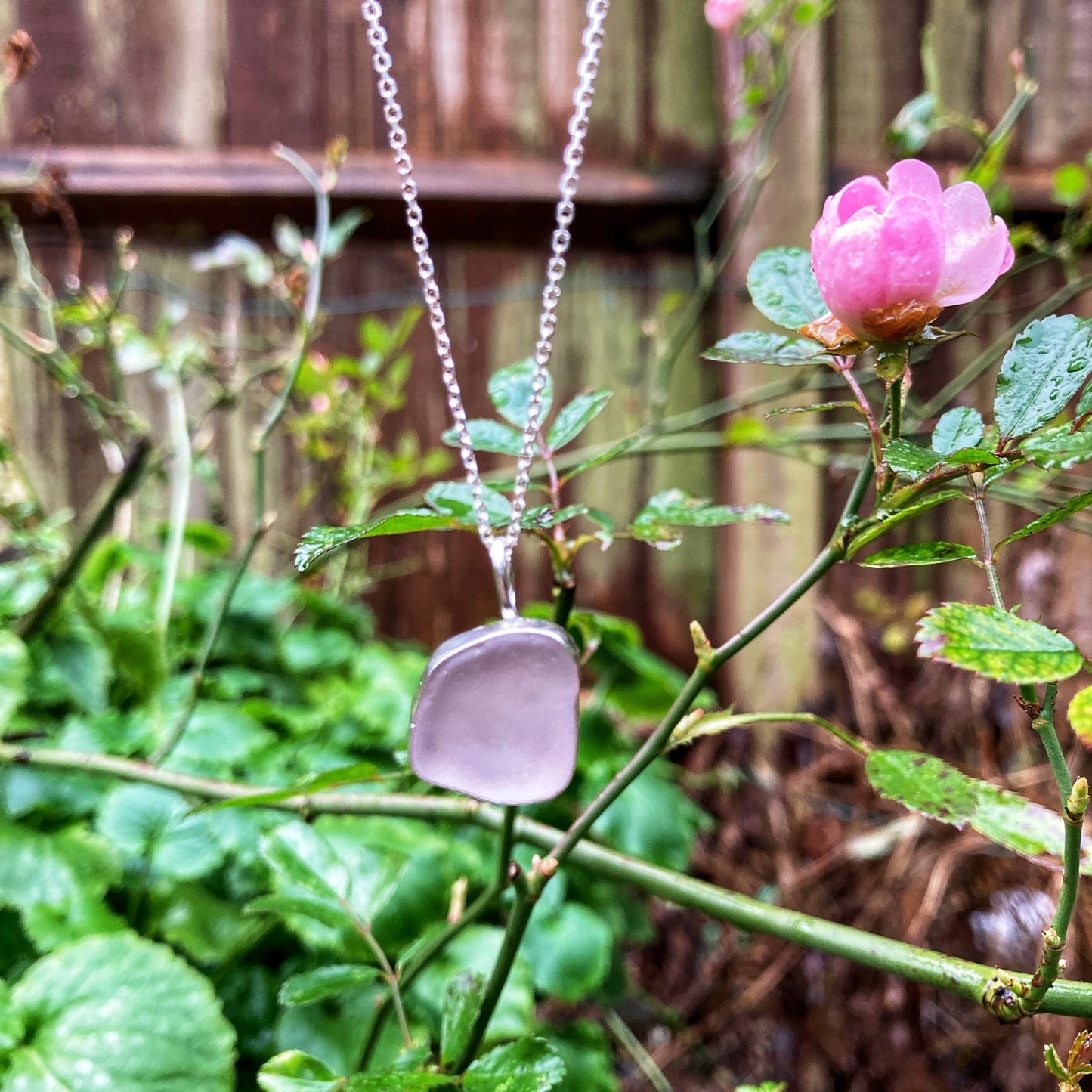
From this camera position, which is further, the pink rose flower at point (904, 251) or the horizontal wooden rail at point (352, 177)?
the horizontal wooden rail at point (352, 177)

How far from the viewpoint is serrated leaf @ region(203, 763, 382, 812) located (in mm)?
368

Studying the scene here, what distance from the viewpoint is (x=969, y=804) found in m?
0.29

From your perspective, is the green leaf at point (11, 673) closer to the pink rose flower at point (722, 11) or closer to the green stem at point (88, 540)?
the green stem at point (88, 540)

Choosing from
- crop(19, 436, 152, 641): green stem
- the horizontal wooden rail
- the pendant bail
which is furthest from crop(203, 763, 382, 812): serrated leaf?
the horizontal wooden rail

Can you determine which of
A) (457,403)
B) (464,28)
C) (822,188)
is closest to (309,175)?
(457,403)

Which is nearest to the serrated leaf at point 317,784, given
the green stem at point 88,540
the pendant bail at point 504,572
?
the pendant bail at point 504,572

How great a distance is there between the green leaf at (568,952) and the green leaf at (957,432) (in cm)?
59

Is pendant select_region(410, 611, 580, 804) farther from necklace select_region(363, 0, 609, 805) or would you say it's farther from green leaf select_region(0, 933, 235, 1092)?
green leaf select_region(0, 933, 235, 1092)

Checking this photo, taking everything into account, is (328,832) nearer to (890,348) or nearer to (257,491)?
(257,491)

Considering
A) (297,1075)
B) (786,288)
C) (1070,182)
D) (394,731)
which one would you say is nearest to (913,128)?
(1070,182)

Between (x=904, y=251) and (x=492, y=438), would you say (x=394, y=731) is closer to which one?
(x=492, y=438)

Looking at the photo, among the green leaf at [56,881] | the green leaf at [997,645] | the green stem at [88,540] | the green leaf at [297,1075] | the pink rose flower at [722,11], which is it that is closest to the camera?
the green leaf at [997,645]

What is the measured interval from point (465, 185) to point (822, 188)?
1.85ft

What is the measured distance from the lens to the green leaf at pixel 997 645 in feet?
0.73
